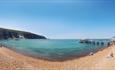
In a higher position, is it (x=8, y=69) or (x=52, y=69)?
(x=8, y=69)

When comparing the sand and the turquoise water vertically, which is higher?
the sand

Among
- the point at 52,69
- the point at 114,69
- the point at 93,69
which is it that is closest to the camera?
the point at 114,69

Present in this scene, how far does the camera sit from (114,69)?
68.4 ft

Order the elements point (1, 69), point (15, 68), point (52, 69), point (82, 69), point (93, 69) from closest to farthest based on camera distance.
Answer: point (1, 69), point (15, 68), point (93, 69), point (82, 69), point (52, 69)

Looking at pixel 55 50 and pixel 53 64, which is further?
pixel 55 50

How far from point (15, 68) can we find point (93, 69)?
840cm

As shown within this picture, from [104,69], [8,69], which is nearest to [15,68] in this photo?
[8,69]

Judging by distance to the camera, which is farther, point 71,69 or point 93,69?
point 71,69

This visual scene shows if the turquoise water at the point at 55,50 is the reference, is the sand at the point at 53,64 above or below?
above

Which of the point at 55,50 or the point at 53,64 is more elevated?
the point at 53,64

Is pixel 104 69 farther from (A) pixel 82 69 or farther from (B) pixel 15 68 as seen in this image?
(B) pixel 15 68

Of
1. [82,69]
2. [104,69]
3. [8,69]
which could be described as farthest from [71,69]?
[8,69]

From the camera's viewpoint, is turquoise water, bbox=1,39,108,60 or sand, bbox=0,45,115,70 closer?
sand, bbox=0,45,115,70

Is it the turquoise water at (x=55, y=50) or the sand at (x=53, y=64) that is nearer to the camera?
the sand at (x=53, y=64)
